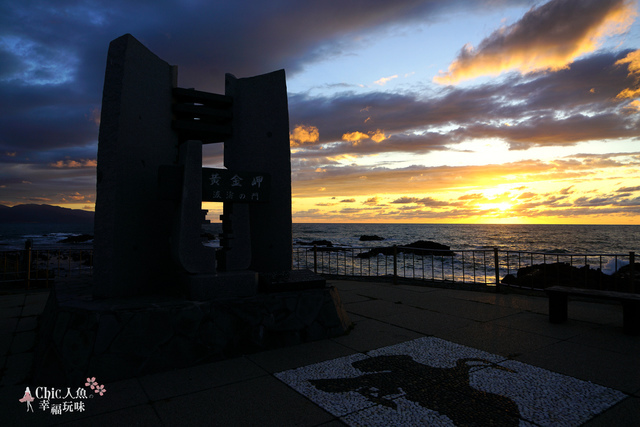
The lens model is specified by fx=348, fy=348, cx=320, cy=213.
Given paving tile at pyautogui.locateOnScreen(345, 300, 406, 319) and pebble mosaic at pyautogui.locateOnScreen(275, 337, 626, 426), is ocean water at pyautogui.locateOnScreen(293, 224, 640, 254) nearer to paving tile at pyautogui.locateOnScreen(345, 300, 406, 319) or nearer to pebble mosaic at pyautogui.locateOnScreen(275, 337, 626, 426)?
paving tile at pyautogui.locateOnScreen(345, 300, 406, 319)

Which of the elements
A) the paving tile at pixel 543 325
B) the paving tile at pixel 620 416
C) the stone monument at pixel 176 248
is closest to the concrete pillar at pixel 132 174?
the stone monument at pixel 176 248

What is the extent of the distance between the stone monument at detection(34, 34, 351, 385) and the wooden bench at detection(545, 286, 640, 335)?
3674 mm

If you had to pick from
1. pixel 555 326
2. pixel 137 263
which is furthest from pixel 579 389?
pixel 137 263

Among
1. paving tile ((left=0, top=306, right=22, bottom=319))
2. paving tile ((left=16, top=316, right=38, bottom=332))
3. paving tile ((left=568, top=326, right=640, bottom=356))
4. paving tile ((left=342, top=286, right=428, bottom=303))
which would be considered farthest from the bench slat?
paving tile ((left=0, top=306, right=22, bottom=319))

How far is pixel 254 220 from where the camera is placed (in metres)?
6.75

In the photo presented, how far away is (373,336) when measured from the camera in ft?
17.6

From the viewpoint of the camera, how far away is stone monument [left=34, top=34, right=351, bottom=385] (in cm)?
419

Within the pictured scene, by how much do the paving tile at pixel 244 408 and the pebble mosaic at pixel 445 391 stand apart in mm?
170

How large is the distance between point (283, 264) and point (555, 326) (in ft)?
16.0

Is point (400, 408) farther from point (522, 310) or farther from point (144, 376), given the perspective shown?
point (522, 310)

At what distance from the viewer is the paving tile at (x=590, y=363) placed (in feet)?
12.2

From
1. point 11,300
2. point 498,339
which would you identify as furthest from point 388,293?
point 11,300

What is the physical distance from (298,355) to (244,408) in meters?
1.50

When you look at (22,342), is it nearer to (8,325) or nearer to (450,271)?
(8,325)
